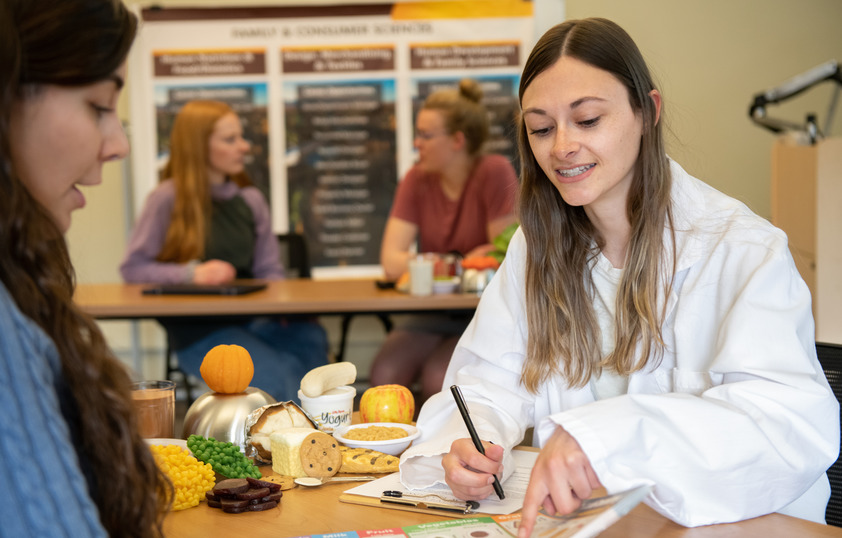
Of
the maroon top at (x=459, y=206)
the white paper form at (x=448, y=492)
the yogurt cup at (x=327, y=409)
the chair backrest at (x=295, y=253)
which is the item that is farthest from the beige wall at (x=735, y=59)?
the white paper form at (x=448, y=492)

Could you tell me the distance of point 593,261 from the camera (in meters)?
1.64

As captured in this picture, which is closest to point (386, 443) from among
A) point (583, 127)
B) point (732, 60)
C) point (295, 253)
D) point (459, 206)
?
point (583, 127)

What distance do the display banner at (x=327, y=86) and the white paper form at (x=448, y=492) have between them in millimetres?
4145

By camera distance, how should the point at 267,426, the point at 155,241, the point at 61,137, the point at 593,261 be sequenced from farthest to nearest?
the point at 155,241
the point at 593,261
the point at 267,426
the point at 61,137

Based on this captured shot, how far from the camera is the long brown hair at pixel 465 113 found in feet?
13.3

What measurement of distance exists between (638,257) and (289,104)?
4160mm

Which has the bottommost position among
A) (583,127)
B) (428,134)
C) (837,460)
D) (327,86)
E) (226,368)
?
(837,460)

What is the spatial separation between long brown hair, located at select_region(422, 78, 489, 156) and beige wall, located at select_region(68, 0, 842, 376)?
4.70 ft

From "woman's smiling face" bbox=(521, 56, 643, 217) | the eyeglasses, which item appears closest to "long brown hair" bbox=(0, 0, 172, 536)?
"woman's smiling face" bbox=(521, 56, 643, 217)

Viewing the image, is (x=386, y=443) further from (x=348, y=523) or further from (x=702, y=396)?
(x=702, y=396)

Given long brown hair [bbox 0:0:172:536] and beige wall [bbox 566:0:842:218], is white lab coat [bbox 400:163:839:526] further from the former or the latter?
beige wall [bbox 566:0:842:218]

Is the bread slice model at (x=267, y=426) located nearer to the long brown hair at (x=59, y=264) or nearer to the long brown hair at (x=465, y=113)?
the long brown hair at (x=59, y=264)

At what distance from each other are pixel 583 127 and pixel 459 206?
2571mm

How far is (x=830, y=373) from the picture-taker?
1.50 m
